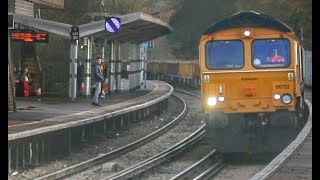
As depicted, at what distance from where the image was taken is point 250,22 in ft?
45.8

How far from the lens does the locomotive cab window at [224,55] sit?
13945 millimetres

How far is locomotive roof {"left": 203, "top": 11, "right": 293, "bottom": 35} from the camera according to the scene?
13.8 m

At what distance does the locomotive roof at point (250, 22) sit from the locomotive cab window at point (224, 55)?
347 mm

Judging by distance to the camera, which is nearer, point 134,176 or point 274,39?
point 134,176

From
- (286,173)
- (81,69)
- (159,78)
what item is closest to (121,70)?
(81,69)

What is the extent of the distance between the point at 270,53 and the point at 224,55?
103 cm

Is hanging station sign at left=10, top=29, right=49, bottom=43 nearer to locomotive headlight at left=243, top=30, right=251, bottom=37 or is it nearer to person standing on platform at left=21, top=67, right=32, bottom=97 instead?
person standing on platform at left=21, top=67, right=32, bottom=97

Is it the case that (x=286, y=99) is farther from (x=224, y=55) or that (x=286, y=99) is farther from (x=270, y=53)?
(x=224, y=55)

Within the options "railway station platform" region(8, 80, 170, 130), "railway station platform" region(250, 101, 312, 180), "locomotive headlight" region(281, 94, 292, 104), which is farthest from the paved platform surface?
"railway station platform" region(250, 101, 312, 180)

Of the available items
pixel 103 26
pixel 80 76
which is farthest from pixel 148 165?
pixel 80 76

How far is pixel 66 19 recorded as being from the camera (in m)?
33.2

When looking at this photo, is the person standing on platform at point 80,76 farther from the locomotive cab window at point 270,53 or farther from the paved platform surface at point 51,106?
the locomotive cab window at point 270,53
